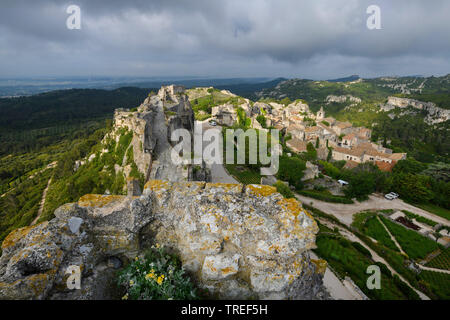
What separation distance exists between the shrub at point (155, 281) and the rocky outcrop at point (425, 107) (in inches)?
6749

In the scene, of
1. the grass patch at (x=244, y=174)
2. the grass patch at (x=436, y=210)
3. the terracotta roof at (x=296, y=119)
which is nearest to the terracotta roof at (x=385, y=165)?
the grass patch at (x=436, y=210)

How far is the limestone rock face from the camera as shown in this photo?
541 cm

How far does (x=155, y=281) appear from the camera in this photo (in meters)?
5.31

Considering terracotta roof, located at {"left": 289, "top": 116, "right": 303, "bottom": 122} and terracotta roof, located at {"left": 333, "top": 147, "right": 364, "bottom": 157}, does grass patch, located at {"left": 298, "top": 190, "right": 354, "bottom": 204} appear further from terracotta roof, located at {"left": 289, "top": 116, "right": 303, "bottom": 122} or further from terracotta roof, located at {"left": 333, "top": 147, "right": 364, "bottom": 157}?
terracotta roof, located at {"left": 289, "top": 116, "right": 303, "bottom": 122}

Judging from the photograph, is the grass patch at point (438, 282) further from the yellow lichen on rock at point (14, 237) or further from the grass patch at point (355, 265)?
the yellow lichen on rock at point (14, 237)

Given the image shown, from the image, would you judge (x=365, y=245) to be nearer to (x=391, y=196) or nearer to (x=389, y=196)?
(x=389, y=196)

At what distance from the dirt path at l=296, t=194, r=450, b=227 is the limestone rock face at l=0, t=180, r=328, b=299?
93.9 ft

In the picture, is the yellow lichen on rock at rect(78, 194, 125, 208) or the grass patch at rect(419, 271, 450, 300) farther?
the grass patch at rect(419, 271, 450, 300)

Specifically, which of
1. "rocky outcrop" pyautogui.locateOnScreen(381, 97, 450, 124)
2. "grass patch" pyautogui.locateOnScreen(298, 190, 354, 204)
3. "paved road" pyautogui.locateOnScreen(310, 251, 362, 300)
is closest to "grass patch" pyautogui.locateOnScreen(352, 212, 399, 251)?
"grass patch" pyautogui.locateOnScreen(298, 190, 354, 204)

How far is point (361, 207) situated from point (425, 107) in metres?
154

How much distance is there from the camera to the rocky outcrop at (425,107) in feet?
402

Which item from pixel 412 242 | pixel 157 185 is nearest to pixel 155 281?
pixel 157 185
